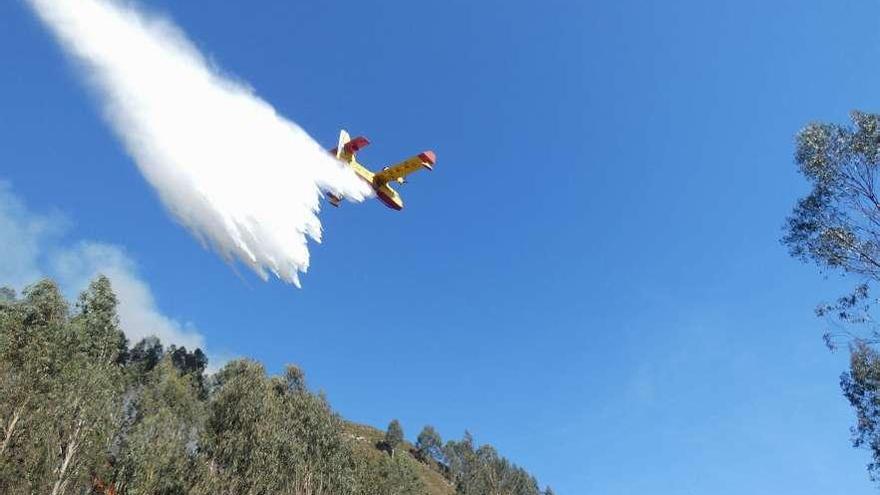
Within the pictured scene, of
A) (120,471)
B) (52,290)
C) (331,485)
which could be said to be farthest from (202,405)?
(120,471)

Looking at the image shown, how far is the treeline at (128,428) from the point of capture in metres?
48.9

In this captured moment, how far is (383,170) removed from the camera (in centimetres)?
4584

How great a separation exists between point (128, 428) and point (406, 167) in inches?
2524

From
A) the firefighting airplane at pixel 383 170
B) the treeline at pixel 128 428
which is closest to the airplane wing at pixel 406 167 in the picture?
the firefighting airplane at pixel 383 170

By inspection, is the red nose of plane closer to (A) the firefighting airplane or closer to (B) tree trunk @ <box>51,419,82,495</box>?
(A) the firefighting airplane

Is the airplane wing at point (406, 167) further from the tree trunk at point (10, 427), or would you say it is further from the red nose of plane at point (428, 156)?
the tree trunk at point (10, 427)

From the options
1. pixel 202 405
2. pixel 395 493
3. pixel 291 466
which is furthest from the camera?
pixel 202 405

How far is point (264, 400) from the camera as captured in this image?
65.4 metres

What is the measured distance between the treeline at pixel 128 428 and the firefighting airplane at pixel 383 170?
29.1 meters

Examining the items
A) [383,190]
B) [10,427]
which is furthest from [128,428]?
[383,190]

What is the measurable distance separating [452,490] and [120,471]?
150907mm

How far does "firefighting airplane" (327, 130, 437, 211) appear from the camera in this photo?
144 ft

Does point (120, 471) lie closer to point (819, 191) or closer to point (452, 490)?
point (819, 191)

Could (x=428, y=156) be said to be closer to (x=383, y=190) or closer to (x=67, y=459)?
(x=383, y=190)
